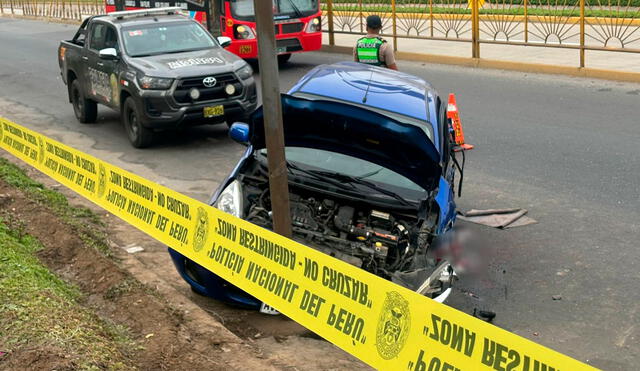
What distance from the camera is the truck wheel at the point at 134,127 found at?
1193 centimetres

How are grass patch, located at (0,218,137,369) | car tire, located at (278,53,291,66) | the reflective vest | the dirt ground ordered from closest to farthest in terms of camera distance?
1. grass patch, located at (0,218,137,369)
2. the dirt ground
3. the reflective vest
4. car tire, located at (278,53,291,66)

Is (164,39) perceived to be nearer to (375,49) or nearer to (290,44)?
(375,49)

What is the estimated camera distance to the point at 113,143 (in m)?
12.7

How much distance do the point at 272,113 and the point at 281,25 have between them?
13294mm

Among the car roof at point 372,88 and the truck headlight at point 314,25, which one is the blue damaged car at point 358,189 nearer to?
the car roof at point 372,88

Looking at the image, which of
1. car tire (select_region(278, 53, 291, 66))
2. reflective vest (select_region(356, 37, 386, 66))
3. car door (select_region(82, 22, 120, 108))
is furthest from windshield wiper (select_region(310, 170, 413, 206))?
car tire (select_region(278, 53, 291, 66))

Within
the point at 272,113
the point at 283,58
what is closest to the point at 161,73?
the point at 272,113

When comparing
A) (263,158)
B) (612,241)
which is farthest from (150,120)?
(612,241)

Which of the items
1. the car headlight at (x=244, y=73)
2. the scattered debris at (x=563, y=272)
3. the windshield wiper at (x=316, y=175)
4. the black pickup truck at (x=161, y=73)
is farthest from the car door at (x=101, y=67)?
the scattered debris at (x=563, y=272)

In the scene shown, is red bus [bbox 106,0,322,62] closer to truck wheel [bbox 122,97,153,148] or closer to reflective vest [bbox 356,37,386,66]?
truck wheel [bbox 122,97,153,148]

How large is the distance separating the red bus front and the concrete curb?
2.16 metres

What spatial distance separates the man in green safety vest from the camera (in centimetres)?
1016

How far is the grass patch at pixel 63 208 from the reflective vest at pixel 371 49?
3714 millimetres

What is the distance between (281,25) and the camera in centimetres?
1862
